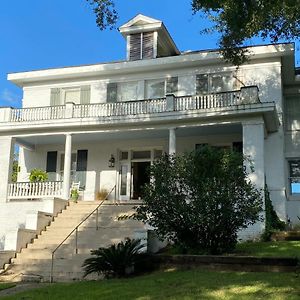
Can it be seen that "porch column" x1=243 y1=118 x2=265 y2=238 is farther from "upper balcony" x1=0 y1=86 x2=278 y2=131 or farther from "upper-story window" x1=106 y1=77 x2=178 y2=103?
"upper-story window" x1=106 y1=77 x2=178 y2=103

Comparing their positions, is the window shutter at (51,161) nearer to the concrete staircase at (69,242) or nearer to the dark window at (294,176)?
the concrete staircase at (69,242)

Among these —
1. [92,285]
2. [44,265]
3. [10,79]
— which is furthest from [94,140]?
[92,285]

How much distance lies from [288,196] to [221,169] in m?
9.64

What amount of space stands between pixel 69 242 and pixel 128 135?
7.66 metres

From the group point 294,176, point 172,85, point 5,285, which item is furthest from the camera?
point 172,85

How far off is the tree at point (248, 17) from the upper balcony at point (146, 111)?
440cm

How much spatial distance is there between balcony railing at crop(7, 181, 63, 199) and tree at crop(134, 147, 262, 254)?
933cm

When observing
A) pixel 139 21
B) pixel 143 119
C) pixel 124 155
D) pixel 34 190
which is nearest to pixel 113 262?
pixel 143 119

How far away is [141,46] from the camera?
25594 mm

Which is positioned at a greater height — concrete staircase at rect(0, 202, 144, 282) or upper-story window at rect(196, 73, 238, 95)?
upper-story window at rect(196, 73, 238, 95)

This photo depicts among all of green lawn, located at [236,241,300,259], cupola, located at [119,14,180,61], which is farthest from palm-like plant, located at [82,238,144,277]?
cupola, located at [119,14,180,61]

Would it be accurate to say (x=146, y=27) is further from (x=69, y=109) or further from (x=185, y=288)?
(x=185, y=288)

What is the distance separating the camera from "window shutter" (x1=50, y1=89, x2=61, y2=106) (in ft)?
83.5

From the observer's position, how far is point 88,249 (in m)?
15.4
